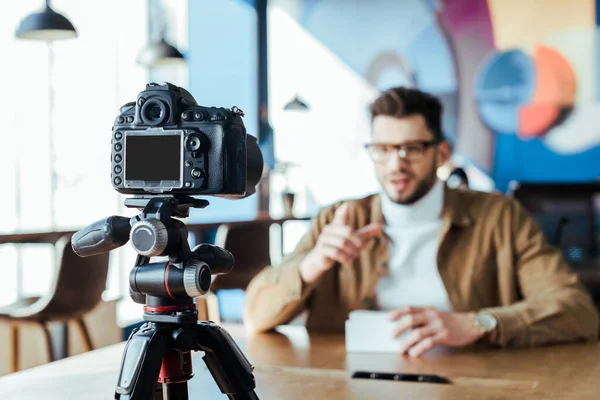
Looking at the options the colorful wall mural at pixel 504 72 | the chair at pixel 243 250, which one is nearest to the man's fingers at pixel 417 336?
the chair at pixel 243 250

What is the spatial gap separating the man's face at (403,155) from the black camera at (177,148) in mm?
1191

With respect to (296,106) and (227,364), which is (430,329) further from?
(296,106)

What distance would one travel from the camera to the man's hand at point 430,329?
1639mm

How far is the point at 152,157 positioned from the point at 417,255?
1.33m

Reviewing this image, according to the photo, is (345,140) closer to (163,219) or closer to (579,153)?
(579,153)

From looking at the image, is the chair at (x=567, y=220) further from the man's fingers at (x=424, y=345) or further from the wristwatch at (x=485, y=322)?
the man's fingers at (x=424, y=345)

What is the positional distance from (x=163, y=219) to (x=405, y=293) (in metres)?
1.31

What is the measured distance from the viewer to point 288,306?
2014 mm

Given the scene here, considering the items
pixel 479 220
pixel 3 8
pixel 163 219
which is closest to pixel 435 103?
Answer: pixel 479 220

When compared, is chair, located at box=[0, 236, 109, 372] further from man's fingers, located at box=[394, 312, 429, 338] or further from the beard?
man's fingers, located at box=[394, 312, 429, 338]

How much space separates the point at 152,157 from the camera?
1009 mm

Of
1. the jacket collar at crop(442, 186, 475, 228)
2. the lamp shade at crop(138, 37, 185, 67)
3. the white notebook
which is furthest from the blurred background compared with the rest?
the white notebook

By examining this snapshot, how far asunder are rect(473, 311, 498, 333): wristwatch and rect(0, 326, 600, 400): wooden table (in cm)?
5

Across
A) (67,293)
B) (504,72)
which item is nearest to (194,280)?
(67,293)
